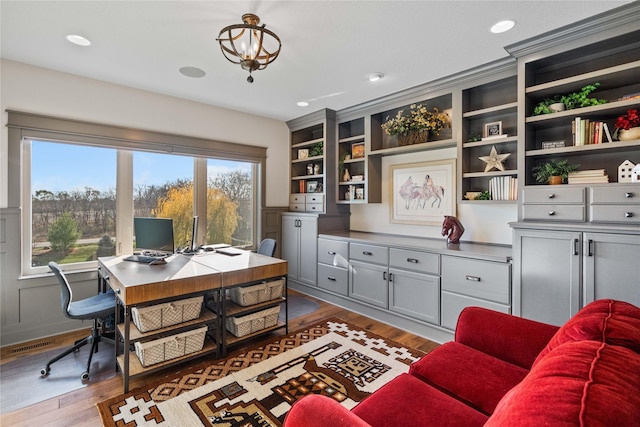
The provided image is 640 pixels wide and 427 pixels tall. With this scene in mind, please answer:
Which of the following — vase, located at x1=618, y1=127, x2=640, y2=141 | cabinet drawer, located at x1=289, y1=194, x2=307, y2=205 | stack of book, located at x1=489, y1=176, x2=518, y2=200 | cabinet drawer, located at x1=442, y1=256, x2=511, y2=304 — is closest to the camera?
vase, located at x1=618, y1=127, x2=640, y2=141

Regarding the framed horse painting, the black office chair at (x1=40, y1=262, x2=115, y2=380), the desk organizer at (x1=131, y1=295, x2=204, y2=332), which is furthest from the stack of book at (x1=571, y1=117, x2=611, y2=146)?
the black office chair at (x1=40, y1=262, x2=115, y2=380)

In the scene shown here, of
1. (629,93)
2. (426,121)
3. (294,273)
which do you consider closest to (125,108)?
(294,273)

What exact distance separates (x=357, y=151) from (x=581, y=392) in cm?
386

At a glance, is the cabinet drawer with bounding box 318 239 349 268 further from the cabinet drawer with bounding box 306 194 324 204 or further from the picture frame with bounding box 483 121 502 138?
the picture frame with bounding box 483 121 502 138

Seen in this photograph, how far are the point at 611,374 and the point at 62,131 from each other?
4.26 meters

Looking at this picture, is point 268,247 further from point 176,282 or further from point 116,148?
point 116,148

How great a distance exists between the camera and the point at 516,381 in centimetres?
142

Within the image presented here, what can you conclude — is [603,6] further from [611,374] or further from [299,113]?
[299,113]

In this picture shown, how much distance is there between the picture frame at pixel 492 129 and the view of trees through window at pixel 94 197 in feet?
11.2

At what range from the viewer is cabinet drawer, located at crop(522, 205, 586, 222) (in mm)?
2234

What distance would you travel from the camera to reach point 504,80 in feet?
9.87

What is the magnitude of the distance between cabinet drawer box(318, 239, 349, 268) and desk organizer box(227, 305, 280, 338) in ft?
4.02

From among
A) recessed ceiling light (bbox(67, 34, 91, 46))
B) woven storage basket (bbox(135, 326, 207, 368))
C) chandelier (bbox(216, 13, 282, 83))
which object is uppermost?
recessed ceiling light (bbox(67, 34, 91, 46))

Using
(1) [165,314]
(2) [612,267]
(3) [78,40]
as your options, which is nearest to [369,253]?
(2) [612,267]
